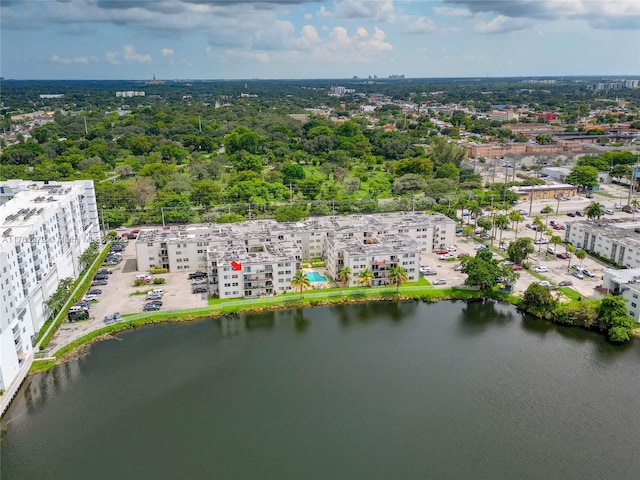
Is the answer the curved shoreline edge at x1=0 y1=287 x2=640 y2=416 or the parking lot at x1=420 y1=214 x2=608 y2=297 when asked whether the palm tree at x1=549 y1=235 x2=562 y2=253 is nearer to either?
the parking lot at x1=420 y1=214 x2=608 y2=297

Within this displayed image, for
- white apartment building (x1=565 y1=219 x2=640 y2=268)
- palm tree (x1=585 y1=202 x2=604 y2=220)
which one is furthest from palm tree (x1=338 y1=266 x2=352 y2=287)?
palm tree (x1=585 y1=202 x2=604 y2=220)

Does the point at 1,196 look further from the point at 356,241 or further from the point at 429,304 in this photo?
the point at 429,304

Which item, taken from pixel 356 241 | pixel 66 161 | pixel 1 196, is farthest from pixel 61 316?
pixel 66 161

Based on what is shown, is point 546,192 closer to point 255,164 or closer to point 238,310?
point 255,164

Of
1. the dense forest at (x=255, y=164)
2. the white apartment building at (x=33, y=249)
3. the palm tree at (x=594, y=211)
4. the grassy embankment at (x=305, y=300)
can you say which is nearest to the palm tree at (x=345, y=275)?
the grassy embankment at (x=305, y=300)

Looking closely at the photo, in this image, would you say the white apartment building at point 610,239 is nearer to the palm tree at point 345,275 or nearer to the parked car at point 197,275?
the palm tree at point 345,275

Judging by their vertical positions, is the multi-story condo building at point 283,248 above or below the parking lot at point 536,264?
above
